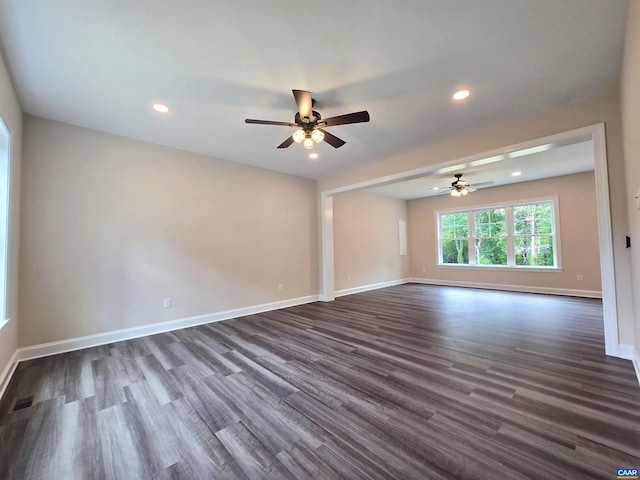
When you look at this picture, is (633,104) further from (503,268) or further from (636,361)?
(503,268)

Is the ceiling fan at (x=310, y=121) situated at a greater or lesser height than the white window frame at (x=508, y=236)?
greater

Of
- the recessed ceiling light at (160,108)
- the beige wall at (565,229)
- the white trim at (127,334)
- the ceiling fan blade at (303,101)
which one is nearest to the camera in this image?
the ceiling fan blade at (303,101)

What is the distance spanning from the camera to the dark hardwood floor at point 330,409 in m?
1.42

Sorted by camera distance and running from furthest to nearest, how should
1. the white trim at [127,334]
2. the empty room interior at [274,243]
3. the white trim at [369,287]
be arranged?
the white trim at [369,287]
the white trim at [127,334]
the empty room interior at [274,243]

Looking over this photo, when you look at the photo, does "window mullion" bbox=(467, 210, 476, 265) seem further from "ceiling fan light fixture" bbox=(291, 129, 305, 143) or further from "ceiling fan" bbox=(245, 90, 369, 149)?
"ceiling fan light fixture" bbox=(291, 129, 305, 143)

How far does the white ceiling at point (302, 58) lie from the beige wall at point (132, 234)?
57 cm

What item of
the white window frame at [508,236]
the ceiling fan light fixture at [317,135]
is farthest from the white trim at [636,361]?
the white window frame at [508,236]

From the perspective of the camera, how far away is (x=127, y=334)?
353 cm

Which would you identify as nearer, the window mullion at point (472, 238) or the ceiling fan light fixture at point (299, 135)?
the ceiling fan light fixture at point (299, 135)

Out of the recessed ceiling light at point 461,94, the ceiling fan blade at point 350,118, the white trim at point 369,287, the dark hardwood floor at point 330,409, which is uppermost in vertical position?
the recessed ceiling light at point 461,94

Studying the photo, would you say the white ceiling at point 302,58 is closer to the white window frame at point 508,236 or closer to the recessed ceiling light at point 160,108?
the recessed ceiling light at point 160,108

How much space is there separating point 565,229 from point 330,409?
7.18m

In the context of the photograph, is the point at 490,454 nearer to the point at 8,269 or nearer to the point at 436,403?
the point at 436,403

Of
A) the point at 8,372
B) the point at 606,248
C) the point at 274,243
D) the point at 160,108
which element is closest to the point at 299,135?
the point at 160,108
